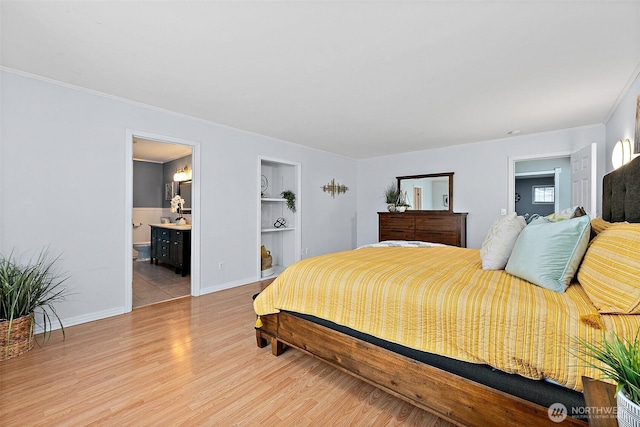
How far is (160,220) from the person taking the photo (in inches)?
274

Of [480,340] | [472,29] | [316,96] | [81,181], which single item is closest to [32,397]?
[81,181]

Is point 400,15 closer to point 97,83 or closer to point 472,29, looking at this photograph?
point 472,29

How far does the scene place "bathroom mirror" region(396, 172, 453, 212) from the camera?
5.35 m

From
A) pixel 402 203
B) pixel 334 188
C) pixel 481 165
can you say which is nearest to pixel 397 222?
pixel 402 203

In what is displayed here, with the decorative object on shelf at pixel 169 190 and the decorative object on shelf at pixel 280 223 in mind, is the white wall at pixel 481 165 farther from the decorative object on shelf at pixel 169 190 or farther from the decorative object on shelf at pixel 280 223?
the decorative object on shelf at pixel 169 190

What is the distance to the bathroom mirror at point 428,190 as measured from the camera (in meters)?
5.35

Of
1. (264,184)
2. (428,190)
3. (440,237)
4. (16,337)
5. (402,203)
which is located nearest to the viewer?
(16,337)

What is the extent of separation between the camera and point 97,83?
2682 millimetres

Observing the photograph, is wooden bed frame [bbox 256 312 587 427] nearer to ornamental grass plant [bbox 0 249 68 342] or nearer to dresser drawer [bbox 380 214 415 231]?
ornamental grass plant [bbox 0 249 68 342]

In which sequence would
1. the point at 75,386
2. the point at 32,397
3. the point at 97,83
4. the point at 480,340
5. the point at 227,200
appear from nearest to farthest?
the point at 480,340 → the point at 32,397 → the point at 75,386 → the point at 97,83 → the point at 227,200

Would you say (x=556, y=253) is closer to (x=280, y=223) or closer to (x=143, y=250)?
(x=280, y=223)

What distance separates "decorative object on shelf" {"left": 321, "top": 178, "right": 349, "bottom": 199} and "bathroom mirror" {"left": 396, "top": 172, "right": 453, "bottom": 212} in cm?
118

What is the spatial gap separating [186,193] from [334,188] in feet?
10.9

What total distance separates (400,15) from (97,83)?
9.09ft
